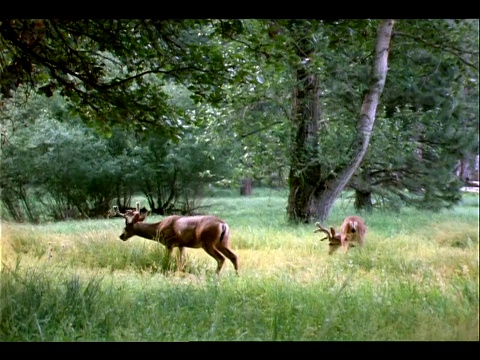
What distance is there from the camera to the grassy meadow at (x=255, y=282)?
2613 millimetres

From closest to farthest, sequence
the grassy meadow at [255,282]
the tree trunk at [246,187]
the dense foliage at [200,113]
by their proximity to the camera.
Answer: the grassy meadow at [255,282] → the dense foliage at [200,113] → the tree trunk at [246,187]

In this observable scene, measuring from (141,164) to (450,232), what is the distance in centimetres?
171

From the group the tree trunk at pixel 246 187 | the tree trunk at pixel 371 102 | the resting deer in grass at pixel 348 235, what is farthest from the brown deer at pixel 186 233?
the tree trunk at pixel 371 102

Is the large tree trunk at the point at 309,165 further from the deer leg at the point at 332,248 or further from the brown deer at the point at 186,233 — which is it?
the brown deer at the point at 186,233

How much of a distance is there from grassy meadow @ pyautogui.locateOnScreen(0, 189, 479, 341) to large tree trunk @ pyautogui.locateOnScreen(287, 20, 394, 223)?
0.08 meters

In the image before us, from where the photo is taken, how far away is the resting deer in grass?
2932 millimetres

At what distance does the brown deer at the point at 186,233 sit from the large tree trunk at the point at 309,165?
41 centimetres

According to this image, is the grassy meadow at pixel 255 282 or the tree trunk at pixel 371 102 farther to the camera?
the tree trunk at pixel 371 102

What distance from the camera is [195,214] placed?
3.05 metres

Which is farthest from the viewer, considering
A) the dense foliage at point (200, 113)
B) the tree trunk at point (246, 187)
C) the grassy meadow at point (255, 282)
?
the tree trunk at point (246, 187)

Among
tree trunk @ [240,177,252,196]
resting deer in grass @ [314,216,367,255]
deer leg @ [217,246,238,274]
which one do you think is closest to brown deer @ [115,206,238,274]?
deer leg @ [217,246,238,274]

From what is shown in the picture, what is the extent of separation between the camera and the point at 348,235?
115 inches

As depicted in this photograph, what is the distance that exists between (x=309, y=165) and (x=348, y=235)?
454 millimetres
